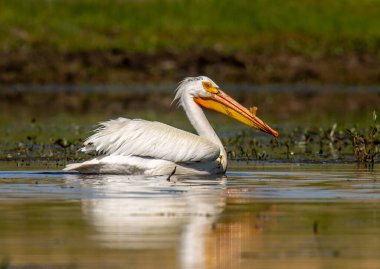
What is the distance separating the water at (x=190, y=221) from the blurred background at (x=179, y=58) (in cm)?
927

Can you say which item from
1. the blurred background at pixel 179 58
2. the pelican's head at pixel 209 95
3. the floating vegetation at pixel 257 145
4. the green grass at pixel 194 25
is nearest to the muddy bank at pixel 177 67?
the blurred background at pixel 179 58

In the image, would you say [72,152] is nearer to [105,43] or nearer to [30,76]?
[30,76]

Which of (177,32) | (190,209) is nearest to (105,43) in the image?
(177,32)

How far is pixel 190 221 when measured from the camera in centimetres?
934

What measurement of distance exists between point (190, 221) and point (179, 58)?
35573 millimetres

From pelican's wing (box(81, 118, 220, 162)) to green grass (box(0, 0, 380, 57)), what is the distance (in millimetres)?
32894

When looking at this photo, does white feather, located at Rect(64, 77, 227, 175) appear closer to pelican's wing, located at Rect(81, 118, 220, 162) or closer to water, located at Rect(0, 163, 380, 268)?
pelican's wing, located at Rect(81, 118, 220, 162)

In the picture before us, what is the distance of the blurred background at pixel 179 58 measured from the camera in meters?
27.7

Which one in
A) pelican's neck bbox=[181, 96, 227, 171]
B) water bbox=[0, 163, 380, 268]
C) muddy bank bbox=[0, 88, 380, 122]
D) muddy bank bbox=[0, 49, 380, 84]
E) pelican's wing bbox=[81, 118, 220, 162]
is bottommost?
water bbox=[0, 163, 380, 268]

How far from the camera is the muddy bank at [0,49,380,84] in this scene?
140 ft

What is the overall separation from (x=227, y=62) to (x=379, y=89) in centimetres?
738

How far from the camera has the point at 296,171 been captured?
1389cm

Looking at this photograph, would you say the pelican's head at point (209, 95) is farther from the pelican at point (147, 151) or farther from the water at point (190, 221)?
the water at point (190, 221)

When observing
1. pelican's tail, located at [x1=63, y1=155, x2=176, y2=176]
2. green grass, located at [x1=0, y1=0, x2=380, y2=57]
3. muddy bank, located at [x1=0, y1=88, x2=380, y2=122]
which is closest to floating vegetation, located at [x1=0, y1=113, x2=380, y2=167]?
pelican's tail, located at [x1=63, y1=155, x2=176, y2=176]
